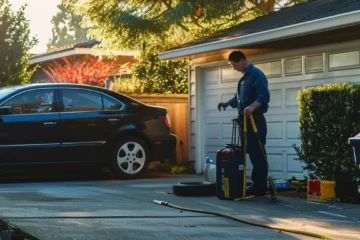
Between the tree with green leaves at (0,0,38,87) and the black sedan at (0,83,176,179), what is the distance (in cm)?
724

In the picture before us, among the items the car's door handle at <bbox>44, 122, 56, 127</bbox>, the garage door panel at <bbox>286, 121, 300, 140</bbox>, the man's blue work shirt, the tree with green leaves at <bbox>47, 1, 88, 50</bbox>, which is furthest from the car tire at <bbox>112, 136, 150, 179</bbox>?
the tree with green leaves at <bbox>47, 1, 88, 50</bbox>

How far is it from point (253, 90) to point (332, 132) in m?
1.10

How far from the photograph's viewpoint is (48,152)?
13766 mm

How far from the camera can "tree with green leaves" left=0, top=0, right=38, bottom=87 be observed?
69.3ft

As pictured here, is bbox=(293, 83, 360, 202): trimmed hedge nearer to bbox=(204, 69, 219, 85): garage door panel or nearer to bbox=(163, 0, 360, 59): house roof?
bbox=(163, 0, 360, 59): house roof

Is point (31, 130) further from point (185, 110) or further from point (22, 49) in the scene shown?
point (22, 49)

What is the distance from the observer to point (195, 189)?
10.9m

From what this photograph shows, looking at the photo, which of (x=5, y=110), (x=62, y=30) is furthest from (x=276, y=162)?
(x=62, y=30)

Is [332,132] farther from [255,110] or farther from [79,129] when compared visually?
[79,129]

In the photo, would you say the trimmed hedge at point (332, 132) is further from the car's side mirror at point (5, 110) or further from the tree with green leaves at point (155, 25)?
the tree with green leaves at point (155, 25)

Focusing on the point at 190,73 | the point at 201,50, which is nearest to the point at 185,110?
the point at 190,73

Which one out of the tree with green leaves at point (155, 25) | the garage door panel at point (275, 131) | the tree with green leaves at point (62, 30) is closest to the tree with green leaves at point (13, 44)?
the tree with green leaves at point (155, 25)

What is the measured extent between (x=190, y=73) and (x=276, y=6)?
22.5 feet

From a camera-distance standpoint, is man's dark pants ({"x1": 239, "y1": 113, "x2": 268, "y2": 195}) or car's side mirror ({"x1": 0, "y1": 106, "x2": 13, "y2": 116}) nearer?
man's dark pants ({"x1": 239, "y1": 113, "x2": 268, "y2": 195})
